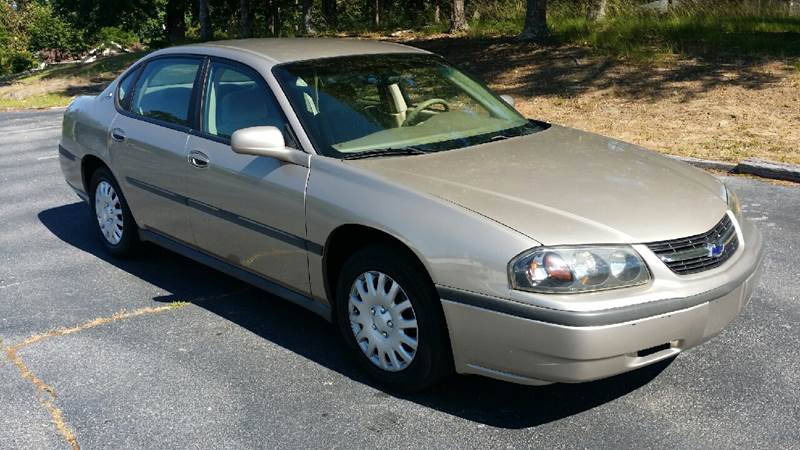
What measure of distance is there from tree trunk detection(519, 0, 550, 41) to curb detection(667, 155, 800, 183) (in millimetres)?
7620

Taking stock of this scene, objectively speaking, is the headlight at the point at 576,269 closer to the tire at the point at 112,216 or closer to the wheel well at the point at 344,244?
the wheel well at the point at 344,244

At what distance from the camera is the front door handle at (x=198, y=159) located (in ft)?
15.7

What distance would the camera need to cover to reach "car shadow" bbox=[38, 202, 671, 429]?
3816 mm

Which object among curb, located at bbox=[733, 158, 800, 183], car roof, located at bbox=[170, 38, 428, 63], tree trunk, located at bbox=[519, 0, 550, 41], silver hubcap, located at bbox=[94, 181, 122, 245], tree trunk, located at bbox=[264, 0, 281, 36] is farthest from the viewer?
tree trunk, located at bbox=[264, 0, 281, 36]

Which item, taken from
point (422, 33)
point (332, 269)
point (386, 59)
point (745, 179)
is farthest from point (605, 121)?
point (422, 33)

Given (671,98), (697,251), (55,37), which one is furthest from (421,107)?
(55,37)

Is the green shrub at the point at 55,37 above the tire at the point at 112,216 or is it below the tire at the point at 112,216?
below

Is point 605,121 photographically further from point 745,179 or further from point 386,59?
point 386,59

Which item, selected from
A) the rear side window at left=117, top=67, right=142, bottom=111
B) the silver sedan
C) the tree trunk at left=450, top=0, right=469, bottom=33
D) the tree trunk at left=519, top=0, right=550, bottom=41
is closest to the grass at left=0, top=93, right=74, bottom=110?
the tree trunk at left=450, top=0, right=469, bottom=33

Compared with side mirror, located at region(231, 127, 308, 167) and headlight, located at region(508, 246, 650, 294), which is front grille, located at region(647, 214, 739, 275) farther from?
side mirror, located at region(231, 127, 308, 167)

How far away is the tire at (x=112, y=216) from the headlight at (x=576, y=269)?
3443 millimetres

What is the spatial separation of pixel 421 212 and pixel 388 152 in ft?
2.30

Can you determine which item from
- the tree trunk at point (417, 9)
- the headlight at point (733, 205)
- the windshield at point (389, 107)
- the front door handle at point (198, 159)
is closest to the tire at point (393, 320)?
the windshield at point (389, 107)

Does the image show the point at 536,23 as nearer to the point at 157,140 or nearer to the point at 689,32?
the point at 689,32
